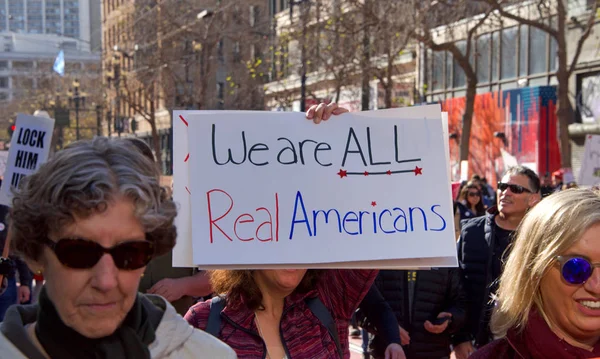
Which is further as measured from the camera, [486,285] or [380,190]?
[486,285]

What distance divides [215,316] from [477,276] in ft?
9.79

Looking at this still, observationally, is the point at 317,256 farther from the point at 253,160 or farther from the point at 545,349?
the point at 545,349

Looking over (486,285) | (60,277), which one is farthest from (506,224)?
(60,277)

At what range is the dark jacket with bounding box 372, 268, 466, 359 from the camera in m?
5.81

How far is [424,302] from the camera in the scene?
5.85 metres

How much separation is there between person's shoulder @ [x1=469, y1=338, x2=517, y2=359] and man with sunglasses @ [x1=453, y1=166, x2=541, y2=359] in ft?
9.80

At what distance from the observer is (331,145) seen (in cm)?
356

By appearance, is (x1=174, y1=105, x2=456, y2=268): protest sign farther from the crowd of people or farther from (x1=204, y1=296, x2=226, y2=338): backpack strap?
(x1=204, y1=296, x2=226, y2=338): backpack strap

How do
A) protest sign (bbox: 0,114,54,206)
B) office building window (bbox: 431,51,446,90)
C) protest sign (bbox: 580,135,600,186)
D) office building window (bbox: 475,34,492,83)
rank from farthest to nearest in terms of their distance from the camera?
office building window (bbox: 431,51,446,90) < office building window (bbox: 475,34,492,83) < protest sign (bbox: 580,135,600,186) < protest sign (bbox: 0,114,54,206)

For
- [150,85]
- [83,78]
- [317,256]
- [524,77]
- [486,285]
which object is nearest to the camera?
[317,256]

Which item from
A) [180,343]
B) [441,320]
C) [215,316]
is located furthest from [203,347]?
[441,320]

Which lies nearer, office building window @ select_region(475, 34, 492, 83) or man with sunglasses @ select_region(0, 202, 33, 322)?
man with sunglasses @ select_region(0, 202, 33, 322)

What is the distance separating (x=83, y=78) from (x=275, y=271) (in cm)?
5195

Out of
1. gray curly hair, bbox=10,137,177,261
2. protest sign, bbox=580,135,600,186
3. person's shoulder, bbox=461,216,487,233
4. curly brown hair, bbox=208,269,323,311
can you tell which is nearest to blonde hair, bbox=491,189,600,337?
curly brown hair, bbox=208,269,323,311
